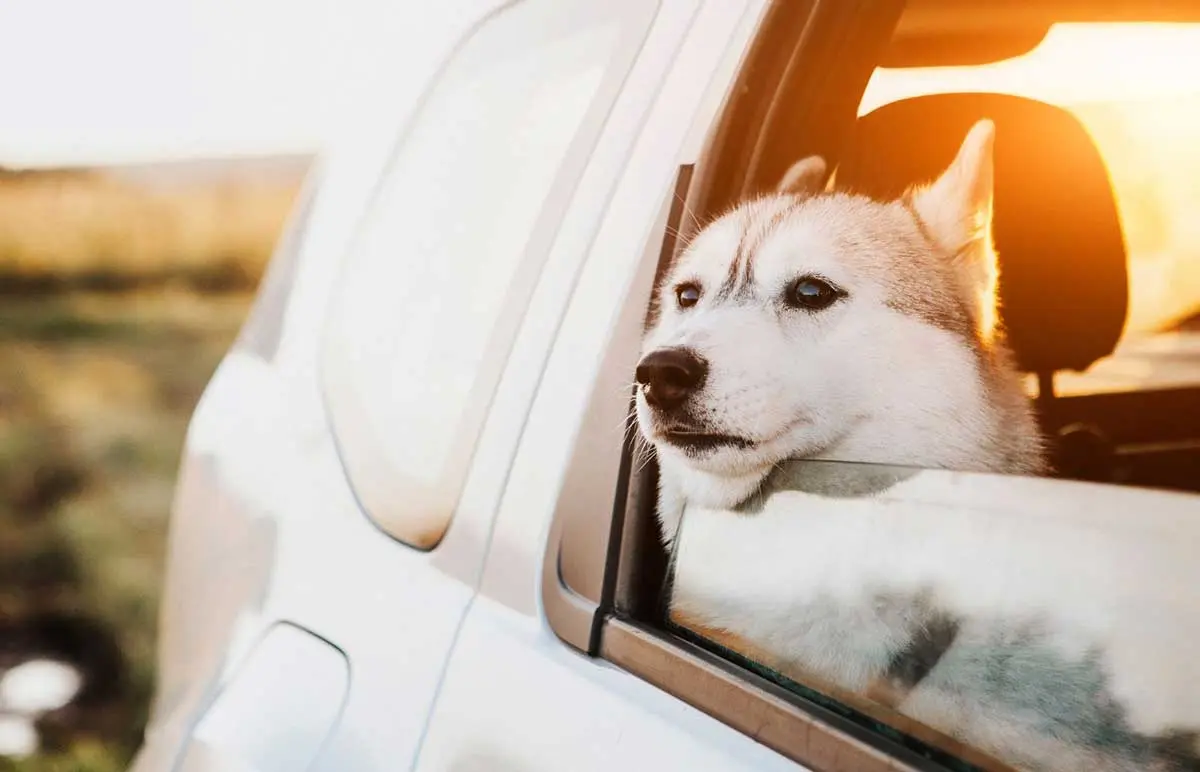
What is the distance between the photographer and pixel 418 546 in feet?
6.07

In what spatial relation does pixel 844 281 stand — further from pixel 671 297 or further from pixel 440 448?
pixel 440 448

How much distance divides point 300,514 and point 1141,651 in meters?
1.52

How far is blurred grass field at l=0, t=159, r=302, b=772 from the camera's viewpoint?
8805 mm

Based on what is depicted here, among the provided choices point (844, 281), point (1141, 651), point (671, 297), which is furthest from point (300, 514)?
point (1141, 651)

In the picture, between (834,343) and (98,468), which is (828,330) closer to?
(834,343)

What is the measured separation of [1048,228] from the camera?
1.13m

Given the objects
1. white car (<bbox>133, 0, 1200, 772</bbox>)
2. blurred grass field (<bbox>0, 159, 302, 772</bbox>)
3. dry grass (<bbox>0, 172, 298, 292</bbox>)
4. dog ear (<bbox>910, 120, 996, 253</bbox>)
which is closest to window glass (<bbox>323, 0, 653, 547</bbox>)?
white car (<bbox>133, 0, 1200, 772</bbox>)

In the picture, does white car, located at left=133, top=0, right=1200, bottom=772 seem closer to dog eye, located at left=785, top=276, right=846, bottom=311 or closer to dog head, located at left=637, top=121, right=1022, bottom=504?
dog head, located at left=637, top=121, right=1022, bottom=504

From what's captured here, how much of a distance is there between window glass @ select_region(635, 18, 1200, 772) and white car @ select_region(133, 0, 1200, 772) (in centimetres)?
1

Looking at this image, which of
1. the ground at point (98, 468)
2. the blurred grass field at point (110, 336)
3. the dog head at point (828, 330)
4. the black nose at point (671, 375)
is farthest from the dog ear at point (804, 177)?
the blurred grass field at point (110, 336)

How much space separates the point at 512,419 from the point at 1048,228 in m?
0.81

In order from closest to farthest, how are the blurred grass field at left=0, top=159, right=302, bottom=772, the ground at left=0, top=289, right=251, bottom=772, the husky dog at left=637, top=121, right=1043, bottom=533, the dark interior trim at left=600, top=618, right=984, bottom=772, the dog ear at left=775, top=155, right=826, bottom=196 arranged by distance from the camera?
the dark interior trim at left=600, top=618, right=984, bottom=772 → the husky dog at left=637, top=121, right=1043, bottom=533 → the dog ear at left=775, top=155, right=826, bottom=196 → the ground at left=0, top=289, right=251, bottom=772 → the blurred grass field at left=0, top=159, right=302, bottom=772

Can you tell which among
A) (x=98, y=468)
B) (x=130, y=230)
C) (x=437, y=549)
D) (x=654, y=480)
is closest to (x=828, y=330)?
(x=654, y=480)

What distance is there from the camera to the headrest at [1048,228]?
1.09 meters
